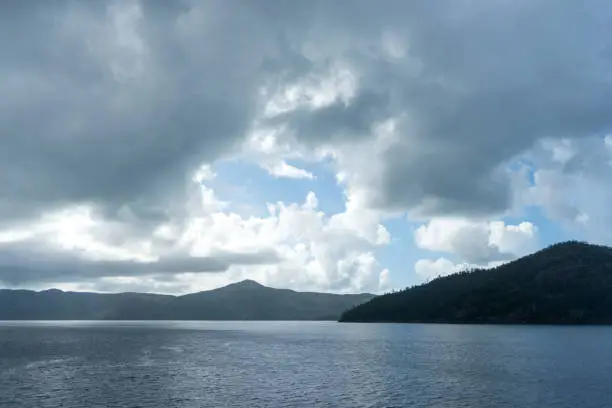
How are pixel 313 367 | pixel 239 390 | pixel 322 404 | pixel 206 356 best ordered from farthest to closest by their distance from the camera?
pixel 206 356
pixel 313 367
pixel 239 390
pixel 322 404

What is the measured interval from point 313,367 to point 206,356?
148ft

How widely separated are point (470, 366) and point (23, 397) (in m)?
92.8

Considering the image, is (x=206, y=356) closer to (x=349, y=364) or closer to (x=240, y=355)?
(x=240, y=355)

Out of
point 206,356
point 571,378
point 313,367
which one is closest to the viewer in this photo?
point 571,378

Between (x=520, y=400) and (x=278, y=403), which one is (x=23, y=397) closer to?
(x=278, y=403)

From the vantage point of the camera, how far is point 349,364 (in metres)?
138

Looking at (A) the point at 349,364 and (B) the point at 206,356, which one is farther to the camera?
(B) the point at 206,356

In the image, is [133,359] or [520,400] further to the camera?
[133,359]

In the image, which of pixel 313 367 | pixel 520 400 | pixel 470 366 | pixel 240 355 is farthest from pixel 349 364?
pixel 520 400

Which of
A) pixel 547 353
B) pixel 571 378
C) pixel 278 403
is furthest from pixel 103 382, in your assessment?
pixel 547 353

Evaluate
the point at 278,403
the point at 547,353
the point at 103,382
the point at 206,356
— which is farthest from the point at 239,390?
the point at 547,353

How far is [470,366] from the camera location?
5162 inches

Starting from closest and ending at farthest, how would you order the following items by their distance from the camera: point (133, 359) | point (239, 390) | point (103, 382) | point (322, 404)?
point (322, 404) → point (239, 390) → point (103, 382) → point (133, 359)

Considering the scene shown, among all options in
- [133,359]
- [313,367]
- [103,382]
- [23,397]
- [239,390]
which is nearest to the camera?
[23,397]
